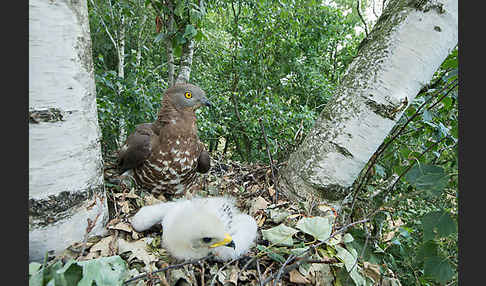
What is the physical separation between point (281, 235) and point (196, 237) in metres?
0.42

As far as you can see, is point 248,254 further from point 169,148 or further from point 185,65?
point 185,65

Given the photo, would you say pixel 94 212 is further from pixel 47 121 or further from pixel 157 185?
pixel 157 185

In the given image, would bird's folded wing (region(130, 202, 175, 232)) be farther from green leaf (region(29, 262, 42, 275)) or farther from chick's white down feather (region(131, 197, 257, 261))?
green leaf (region(29, 262, 42, 275))

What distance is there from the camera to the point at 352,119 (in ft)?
4.76

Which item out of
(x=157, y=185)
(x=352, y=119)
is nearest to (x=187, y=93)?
(x=157, y=185)

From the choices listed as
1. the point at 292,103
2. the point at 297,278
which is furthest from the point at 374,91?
the point at 292,103

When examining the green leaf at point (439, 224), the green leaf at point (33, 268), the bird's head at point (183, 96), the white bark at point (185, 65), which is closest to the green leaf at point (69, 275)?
the green leaf at point (33, 268)

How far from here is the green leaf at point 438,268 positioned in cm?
101

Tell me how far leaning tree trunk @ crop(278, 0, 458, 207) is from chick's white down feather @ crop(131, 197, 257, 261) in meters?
0.48

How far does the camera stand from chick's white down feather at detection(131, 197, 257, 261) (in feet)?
3.89

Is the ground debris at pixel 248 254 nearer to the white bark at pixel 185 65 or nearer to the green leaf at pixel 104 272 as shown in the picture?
the green leaf at pixel 104 272

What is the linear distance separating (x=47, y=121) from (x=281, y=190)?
1.34m

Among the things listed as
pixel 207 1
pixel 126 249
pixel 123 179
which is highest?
pixel 207 1

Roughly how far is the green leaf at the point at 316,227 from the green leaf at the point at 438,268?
404 millimetres
